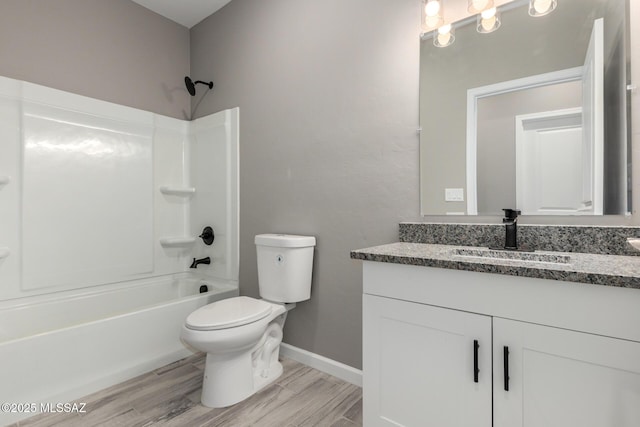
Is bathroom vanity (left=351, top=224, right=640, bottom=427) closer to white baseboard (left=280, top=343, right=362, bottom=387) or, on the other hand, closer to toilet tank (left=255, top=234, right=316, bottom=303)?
white baseboard (left=280, top=343, right=362, bottom=387)

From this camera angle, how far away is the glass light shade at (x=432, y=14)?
1549 millimetres

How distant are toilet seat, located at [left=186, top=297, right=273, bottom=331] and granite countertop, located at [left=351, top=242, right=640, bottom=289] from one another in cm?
72

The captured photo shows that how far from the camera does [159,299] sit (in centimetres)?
264

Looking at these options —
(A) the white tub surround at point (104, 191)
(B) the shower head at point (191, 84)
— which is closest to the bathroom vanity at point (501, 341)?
(A) the white tub surround at point (104, 191)

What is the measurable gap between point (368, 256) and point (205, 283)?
1906 mm

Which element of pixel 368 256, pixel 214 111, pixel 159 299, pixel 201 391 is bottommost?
pixel 201 391

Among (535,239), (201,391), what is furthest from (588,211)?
(201,391)

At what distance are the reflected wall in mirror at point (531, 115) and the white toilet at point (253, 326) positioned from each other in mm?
841

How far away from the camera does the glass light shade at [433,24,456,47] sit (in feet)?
5.18

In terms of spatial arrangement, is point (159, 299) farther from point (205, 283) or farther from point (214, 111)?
point (214, 111)

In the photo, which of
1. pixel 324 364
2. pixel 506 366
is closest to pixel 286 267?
pixel 324 364

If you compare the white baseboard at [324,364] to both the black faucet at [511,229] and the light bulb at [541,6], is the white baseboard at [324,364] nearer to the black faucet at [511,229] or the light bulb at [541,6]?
the black faucet at [511,229]

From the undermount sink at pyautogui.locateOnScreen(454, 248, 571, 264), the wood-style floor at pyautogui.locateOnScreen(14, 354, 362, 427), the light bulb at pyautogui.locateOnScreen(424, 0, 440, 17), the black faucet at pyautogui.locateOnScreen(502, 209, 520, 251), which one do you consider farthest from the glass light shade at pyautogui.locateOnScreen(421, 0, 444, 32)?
the wood-style floor at pyautogui.locateOnScreen(14, 354, 362, 427)

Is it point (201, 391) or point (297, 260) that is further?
point (297, 260)
